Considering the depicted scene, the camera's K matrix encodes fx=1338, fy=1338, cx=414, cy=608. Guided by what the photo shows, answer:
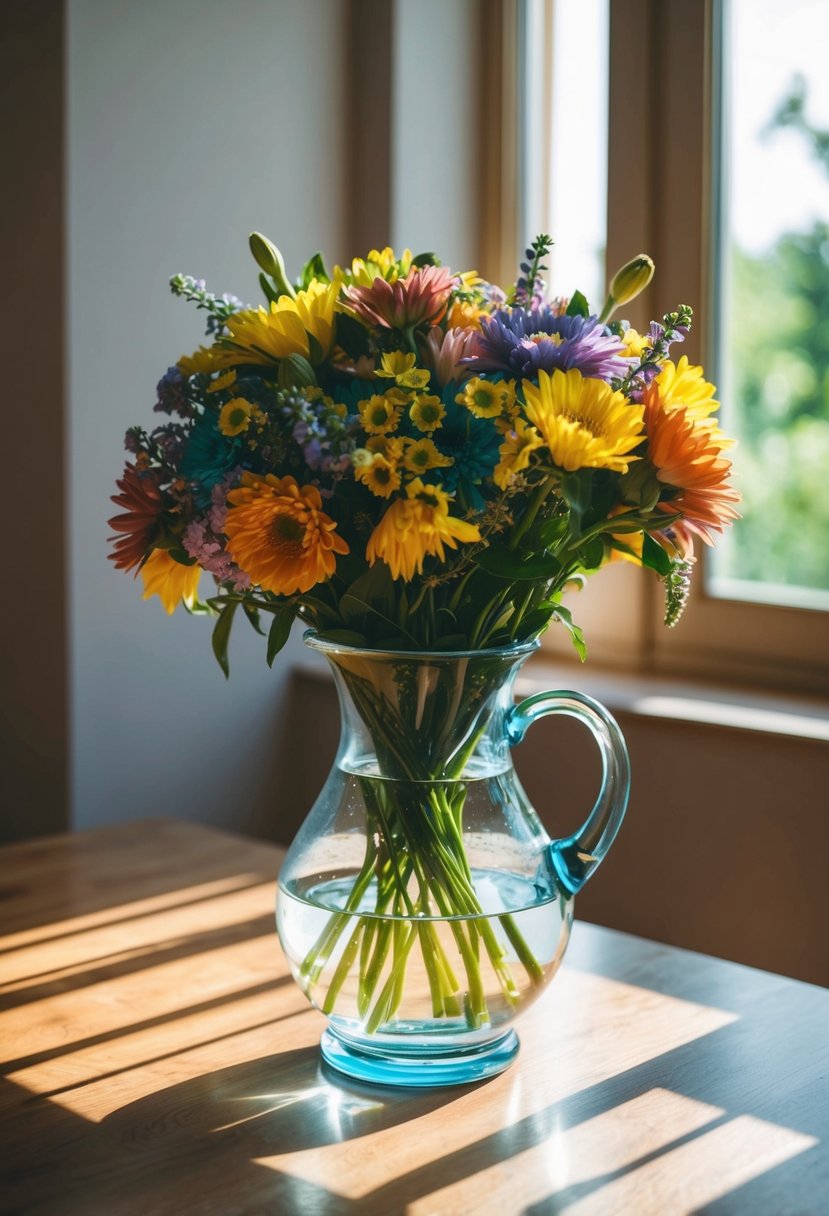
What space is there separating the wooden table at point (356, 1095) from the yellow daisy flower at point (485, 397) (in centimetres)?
42

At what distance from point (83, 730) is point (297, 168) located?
1.00 meters

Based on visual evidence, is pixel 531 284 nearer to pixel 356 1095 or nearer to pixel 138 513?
pixel 138 513

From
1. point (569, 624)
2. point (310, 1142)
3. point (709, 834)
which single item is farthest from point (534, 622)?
point (709, 834)

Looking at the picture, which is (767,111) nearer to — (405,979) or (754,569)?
(754,569)

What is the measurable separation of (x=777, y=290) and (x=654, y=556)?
1.28 m

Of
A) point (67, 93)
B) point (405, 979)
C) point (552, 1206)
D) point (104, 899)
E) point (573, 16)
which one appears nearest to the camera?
point (552, 1206)

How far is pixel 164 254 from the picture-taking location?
2.08 m

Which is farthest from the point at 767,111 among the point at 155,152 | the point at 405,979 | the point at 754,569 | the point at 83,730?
the point at 405,979

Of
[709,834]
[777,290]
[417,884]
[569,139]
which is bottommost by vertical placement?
[709,834]

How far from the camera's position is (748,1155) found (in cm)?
77

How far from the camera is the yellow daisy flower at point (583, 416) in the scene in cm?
71

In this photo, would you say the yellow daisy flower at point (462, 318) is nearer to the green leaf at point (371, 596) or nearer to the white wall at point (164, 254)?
the green leaf at point (371, 596)

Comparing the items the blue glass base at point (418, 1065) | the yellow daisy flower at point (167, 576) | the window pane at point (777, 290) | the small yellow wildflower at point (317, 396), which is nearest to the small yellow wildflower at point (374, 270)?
the small yellow wildflower at point (317, 396)

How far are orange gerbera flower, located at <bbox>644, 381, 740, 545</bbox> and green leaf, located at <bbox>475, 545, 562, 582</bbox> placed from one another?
0.08 m
